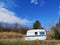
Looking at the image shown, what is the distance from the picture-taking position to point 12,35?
1298 inches

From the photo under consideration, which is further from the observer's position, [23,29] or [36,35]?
[23,29]

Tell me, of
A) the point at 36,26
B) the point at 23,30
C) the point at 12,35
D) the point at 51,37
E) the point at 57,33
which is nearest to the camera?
the point at 57,33

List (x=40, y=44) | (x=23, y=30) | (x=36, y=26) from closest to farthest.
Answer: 1. (x=40, y=44)
2. (x=23, y=30)
3. (x=36, y=26)

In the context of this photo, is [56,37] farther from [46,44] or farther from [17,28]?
[17,28]

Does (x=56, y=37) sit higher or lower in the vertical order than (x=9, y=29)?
lower

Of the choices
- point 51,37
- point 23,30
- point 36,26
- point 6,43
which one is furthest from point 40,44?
A: point 36,26

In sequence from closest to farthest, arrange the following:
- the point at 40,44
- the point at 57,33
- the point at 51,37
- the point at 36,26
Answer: the point at 40,44 < the point at 57,33 < the point at 51,37 < the point at 36,26

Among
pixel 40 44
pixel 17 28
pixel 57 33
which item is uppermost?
pixel 17 28

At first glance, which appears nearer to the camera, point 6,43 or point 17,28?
point 6,43

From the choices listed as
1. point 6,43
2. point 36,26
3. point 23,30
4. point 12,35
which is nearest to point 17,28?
point 23,30

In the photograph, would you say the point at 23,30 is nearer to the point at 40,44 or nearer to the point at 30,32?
the point at 30,32

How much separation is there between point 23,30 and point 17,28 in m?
2.04

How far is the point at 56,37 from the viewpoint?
25.5m

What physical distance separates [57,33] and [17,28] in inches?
782
